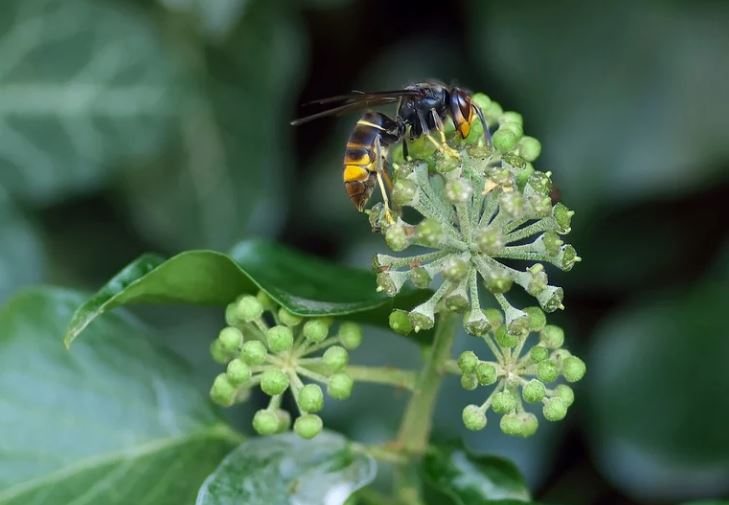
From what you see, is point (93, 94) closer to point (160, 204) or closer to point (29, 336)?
point (160, 204)

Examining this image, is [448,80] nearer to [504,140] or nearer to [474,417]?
[504,140]

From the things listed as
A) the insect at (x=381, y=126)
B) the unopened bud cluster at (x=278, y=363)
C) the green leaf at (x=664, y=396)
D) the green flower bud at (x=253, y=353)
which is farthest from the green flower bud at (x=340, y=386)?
the green leaf at (x=664, y=396)

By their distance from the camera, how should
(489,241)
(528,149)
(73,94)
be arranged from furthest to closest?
(73,94), (528,149), (489,241)

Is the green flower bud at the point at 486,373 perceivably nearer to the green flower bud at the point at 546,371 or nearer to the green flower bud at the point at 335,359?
the green flower bud at the point at 546,371

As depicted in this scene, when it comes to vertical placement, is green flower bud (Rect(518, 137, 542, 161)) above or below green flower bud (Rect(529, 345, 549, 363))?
above

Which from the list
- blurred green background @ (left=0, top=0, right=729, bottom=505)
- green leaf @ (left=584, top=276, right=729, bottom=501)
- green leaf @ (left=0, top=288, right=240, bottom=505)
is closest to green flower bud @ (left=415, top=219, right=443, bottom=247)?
green leaf @ (left=0, top=288, right=240, bottom=505)

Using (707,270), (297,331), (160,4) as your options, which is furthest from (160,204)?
(707,270)

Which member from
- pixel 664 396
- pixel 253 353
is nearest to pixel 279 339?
pixel 253 353

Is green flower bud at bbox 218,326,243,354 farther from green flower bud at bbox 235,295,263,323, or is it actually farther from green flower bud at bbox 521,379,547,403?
green flower bud at bbox 521,379,547,403
